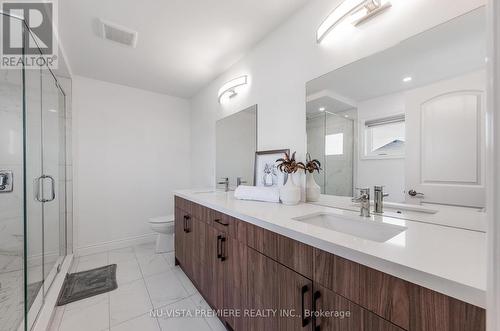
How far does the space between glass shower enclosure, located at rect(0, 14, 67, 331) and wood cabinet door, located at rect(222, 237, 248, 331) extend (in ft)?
4.25

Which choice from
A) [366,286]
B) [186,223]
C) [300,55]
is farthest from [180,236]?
[300,55]

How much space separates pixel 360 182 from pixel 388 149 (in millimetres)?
253

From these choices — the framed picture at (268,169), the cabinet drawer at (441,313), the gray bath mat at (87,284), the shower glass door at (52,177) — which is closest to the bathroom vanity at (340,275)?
the cabinet drawer at (441,313)

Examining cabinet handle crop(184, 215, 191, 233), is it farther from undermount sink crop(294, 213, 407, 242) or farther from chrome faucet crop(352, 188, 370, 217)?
chrome faucet crop(352, 188, 370, 217)

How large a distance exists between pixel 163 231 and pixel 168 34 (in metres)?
2.18

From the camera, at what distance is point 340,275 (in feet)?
2.33

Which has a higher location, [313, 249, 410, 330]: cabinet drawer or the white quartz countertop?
the white quartz countertop

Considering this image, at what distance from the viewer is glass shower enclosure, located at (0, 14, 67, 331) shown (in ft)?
4.91

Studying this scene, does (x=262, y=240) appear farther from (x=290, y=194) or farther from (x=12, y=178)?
(x=12, y=178)

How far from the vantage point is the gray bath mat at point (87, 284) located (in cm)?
179

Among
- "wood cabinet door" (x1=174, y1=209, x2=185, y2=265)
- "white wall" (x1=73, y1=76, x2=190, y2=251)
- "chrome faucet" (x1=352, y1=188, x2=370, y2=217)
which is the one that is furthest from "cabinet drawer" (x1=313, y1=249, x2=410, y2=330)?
"white wall" (x1=73, y1=76, x2=190, y2=251)

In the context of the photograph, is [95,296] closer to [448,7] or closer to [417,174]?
[417,174]

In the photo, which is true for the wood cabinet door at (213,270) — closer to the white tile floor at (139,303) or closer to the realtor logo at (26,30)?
the white tile floor at (139,303)

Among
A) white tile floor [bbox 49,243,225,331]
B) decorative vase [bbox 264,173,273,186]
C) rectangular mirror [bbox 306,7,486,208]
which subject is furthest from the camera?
decorative vase [bbox 264,173,273,186]
